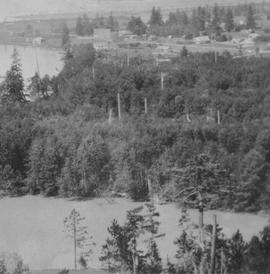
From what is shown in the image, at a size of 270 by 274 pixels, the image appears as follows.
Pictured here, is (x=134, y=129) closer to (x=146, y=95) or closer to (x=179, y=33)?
(x=146, y=95)

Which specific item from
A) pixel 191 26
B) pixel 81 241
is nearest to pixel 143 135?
pixel 81 241

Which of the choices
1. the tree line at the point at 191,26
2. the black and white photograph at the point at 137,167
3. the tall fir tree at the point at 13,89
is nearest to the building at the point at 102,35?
the tree line at the point at 191,26

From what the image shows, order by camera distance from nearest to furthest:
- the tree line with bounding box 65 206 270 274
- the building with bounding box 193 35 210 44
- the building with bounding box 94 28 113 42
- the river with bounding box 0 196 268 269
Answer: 1. the tree line with bounding box 65 206 270 274
2. the river with bounding box 0 196 268 269
3. the building with bounding box 193 35 210 44
4. the building with bounding box 94 28 113 42

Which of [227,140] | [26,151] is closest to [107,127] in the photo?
[26,151]

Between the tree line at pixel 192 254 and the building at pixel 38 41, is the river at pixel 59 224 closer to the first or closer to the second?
the tree line at pixel 192 254

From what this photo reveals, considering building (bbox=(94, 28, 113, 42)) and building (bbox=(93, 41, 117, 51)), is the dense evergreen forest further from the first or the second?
building (bbox=(94, 28, 113, 42))

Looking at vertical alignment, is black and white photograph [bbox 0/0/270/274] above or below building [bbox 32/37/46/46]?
below

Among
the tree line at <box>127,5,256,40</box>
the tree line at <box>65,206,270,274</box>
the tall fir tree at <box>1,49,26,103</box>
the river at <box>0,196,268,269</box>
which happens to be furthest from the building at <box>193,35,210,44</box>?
the tree line at <box>65,206,270,274</box>
